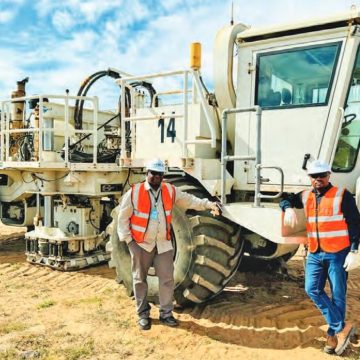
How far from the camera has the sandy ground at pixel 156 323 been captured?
3949 millimetres

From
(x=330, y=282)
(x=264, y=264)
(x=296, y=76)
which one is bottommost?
(x=264, y=264)

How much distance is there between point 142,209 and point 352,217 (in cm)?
196

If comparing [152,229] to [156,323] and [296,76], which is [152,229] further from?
[296,76]

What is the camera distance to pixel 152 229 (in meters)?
4.34

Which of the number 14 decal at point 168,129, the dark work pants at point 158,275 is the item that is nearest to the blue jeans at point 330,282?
the dark work pants at point 158,275

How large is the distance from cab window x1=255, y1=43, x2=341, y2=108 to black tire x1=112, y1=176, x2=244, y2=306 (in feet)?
4.49

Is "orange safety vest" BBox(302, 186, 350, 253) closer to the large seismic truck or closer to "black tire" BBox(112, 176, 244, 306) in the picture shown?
the large seismic truck

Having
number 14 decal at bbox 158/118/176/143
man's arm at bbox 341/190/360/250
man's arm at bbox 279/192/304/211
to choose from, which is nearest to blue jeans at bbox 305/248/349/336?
man's arm at bbox 341/190/360/250

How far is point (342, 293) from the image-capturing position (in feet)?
12.4

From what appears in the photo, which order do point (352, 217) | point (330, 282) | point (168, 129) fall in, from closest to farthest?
1. point (352, 217)
2. point (330, 282)
3. point (168, 129)

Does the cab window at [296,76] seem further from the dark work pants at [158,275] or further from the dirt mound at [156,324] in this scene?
the dirt mound at [156,324]

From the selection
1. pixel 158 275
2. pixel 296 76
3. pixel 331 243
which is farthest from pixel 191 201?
pixel 296 76

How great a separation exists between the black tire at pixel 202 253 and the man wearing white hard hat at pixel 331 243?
95cm

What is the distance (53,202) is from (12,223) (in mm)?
1377
